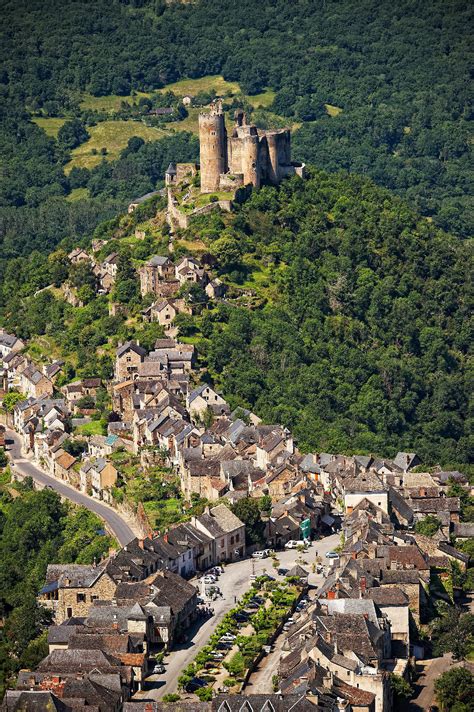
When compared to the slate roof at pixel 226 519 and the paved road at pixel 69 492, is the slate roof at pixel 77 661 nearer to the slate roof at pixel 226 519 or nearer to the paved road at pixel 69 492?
the slate roof at pixel 226 519

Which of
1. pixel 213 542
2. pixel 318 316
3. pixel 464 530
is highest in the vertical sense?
pixel 213 542

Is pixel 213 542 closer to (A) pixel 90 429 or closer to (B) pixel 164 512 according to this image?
(B) pixel 164 512

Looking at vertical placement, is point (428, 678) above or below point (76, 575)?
below

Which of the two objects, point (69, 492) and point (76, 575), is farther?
point (69, 492)

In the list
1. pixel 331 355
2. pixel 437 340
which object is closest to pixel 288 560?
pixel 331 355

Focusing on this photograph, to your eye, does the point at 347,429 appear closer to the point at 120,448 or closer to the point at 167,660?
the point at 120,448

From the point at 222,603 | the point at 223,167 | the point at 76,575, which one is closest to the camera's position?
the point at 222,603

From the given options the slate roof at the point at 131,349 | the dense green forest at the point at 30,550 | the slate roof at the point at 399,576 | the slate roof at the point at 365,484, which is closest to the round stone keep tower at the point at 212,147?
the slate roof at the point at 131,349

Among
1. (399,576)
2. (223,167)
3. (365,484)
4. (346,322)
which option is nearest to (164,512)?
(365,484)
